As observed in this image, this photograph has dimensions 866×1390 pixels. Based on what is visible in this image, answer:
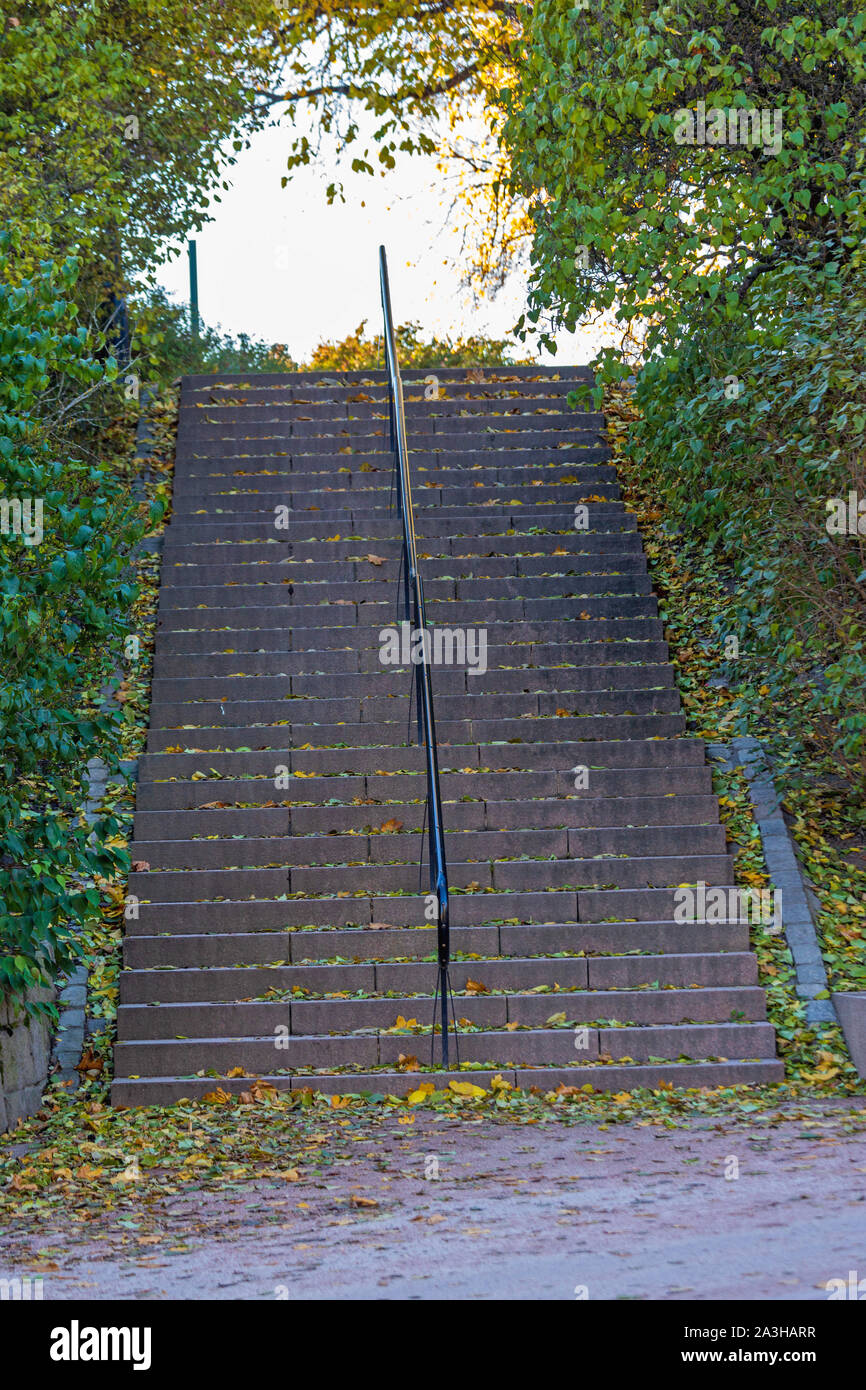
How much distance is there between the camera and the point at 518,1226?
13.6 ft

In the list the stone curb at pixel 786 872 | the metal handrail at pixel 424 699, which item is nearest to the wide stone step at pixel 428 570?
the metal handrail at pixel 424 699

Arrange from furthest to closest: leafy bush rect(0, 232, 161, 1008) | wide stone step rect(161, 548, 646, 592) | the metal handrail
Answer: wide stone step rect(161, 548, 646, 592)
the metal handrail
leafy bush rect(0, 232, 161, 1008)

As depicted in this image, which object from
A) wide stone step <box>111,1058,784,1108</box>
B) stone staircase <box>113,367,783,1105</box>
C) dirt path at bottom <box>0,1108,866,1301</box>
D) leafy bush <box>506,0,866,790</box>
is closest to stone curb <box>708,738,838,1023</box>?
stone staircase <box>113,367,783,1105</box>

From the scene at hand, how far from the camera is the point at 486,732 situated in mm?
8445

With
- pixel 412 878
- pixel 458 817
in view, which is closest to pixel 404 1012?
pixel 412 878

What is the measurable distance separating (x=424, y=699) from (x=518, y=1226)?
13.7ft

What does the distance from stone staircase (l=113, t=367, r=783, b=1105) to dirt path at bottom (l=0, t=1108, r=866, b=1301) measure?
3.14 ft

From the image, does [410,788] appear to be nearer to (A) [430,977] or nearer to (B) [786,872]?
(A) [430,977]

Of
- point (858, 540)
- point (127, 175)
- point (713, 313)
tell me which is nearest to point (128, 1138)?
point (858, 540)

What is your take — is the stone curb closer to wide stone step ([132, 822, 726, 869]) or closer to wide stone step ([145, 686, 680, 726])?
wide stone step ([132, 822, 726, 869])

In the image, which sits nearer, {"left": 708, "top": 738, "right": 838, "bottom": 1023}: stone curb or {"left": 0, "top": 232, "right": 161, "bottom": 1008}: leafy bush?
{"left": 0, "top": 232, "right": 161, "bottom": 1008}: leafy bush

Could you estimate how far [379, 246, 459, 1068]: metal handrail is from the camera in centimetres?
598

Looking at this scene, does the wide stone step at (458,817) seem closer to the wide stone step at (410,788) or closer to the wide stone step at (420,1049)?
the wide stone step at (410,788)

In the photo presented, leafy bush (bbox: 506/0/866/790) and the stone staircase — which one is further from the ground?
leafy bush (bbox: 506/0/866/790)
